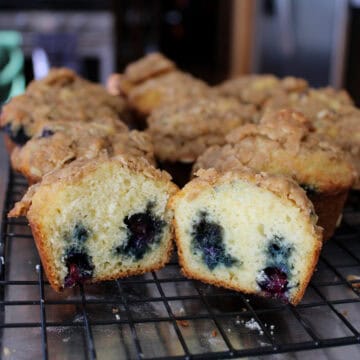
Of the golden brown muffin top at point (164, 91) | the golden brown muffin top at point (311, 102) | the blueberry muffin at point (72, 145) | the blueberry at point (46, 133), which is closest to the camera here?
the blueberry muffin at point (72, 145)

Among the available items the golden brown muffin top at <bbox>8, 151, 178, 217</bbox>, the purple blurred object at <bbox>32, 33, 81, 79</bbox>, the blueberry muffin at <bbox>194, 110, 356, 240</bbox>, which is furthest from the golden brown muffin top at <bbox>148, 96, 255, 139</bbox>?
the purple blurred object at <bbox>32, 33, 81, 79</bbox>

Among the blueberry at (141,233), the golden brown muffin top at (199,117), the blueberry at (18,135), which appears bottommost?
the blueberry at (141,233)

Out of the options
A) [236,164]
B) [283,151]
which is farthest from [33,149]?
[283,151]

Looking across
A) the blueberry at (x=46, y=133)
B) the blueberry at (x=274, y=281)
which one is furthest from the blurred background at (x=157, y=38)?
the blueberry at (x=274, y=281)

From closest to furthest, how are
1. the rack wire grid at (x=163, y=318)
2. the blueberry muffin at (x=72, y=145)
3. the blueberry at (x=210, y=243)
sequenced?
1. the rack wire grid at (x=163, y=318)
2. the blueberry at (x=210, y=243)
3. the blueberry muffin at (x=72, y=145)

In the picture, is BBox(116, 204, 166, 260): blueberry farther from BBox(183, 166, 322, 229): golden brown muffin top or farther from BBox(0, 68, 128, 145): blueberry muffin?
BBox(0, 68, 128, 145): blueberry muffin

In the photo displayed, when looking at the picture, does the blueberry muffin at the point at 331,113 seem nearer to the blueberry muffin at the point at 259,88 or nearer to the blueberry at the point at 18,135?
the blueberry muffin at the point at 259,88

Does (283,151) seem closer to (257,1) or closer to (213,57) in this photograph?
(257,1)
